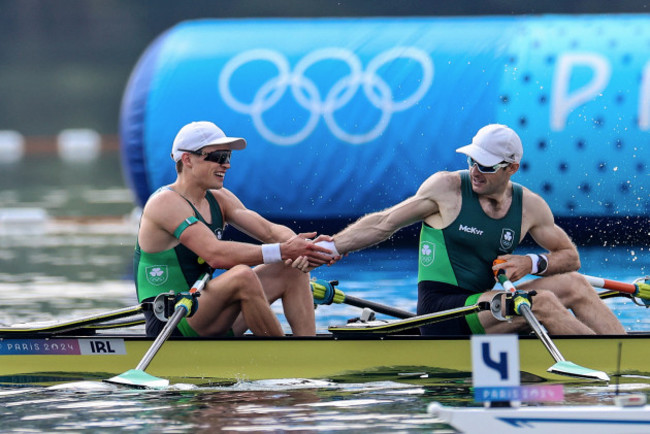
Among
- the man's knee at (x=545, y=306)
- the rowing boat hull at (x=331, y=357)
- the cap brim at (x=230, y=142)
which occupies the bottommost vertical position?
the rowing boat hull at (x=331, y=357)

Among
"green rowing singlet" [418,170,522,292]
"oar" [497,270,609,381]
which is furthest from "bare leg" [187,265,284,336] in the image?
"oar" [497,270,609,381]

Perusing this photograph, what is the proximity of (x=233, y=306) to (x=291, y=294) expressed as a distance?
471 millimetres

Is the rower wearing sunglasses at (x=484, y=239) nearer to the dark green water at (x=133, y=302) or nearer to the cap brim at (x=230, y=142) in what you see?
the dark green water at (x=133, y=302)

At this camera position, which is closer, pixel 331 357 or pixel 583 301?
pixel 331 357

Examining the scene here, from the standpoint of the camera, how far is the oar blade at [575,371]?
23.7ft

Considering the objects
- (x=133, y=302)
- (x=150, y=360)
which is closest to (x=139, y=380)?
(x=150, y=360)

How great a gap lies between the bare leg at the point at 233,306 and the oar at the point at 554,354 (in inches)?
58.2

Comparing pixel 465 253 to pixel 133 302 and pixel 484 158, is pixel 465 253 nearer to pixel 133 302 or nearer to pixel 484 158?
pixel 484 158

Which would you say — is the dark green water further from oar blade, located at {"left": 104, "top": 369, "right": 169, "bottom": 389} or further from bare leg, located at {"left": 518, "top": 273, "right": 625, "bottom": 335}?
bare leg, located at {"left": 518, "top": 273, "right": 625, "bottom": 335}

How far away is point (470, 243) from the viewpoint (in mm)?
8008

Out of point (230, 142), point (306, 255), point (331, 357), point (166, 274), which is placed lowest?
point (331, 357)

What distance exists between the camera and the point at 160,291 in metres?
8.05

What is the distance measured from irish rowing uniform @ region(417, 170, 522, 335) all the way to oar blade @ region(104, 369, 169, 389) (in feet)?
5.75

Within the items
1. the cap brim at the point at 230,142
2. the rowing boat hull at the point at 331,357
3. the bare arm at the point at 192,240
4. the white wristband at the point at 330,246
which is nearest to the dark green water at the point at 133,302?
Result: the rowing boat hull at the point at 331,357
